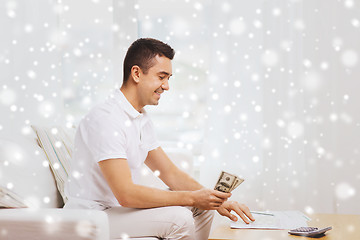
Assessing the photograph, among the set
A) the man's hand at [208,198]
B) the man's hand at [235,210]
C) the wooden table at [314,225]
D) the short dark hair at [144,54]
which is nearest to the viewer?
the wooden table at [314,225]

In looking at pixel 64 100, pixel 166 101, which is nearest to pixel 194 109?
pixel 166 101

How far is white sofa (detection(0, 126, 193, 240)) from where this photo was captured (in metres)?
1.36

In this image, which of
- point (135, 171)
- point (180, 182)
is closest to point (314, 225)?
point (180, 182)

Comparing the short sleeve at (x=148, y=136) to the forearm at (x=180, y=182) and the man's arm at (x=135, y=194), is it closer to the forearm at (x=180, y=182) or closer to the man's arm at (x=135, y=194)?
the forearm at (x=180, y=182)

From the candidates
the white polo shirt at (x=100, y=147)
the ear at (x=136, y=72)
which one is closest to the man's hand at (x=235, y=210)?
the white polo shirt at (x=100, y=147)

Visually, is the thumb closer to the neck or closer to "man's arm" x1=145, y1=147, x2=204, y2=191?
"man's arm" x1=145, y1=147, x2=204, y2=191

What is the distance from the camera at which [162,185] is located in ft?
7.83

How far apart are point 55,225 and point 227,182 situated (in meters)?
0.68

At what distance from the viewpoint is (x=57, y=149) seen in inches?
85.0

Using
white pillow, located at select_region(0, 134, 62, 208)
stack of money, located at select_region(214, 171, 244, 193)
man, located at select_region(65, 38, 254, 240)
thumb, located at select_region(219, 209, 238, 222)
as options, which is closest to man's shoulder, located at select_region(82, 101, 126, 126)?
man, located at select_region(65, 38, 254, 240)

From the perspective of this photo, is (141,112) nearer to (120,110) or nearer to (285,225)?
(120,110)

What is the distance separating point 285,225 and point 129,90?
0.83 m

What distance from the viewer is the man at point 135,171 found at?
164 cm

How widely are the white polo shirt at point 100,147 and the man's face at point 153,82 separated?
0.08m
